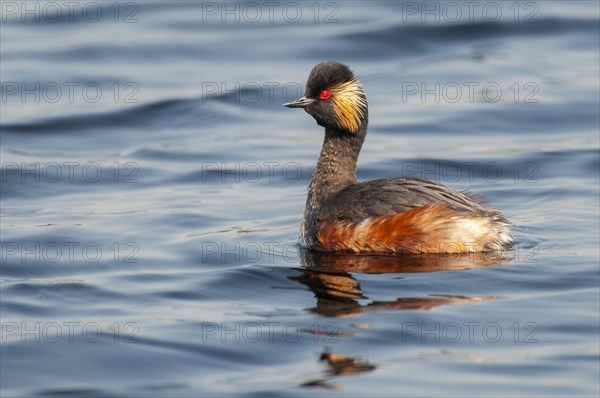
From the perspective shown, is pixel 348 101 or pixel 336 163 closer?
pixel 348 101

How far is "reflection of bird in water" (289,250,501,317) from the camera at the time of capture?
912 cm

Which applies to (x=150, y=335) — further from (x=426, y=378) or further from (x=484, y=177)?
(x=484, y=177)

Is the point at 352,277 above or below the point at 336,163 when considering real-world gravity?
below

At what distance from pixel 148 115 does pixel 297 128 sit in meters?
2.10

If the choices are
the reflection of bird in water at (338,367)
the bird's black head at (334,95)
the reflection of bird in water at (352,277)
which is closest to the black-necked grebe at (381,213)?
the bird's black head at (334,95)

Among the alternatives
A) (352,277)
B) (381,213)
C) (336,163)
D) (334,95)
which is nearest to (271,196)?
(336,163)

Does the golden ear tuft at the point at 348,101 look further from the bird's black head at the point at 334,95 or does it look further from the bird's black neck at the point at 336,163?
the bird's black neck at the point at 336,163

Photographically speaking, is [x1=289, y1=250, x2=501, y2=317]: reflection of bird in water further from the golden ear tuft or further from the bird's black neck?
the golden ear tuft

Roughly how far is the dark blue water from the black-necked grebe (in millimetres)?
171

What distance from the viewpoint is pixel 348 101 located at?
1095cm

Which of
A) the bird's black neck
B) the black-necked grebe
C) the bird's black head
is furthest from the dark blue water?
the bird's black head

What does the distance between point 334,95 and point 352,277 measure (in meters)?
1.84

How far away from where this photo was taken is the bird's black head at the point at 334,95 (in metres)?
10.9

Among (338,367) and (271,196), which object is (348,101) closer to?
(271,196)
